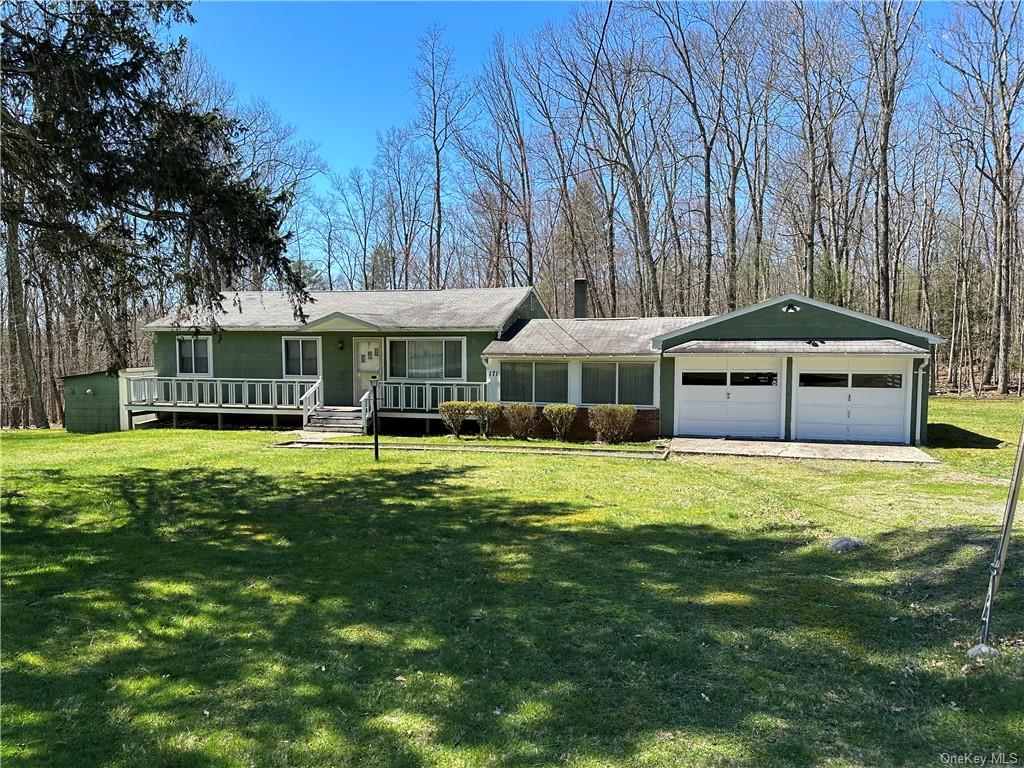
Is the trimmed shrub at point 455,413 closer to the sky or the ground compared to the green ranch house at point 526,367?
closer to the ground

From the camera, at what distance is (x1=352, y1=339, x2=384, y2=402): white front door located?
18375mm

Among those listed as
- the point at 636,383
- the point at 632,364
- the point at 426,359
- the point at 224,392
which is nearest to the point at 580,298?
the point at 632,364

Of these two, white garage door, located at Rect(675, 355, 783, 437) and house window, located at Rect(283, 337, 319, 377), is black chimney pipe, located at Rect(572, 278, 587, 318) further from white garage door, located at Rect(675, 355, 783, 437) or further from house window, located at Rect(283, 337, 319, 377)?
house window, located at Rect(283, 337, 319, 377)

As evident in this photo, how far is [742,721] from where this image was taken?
3.19 meters

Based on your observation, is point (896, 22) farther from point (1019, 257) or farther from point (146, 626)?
point (146, 626)

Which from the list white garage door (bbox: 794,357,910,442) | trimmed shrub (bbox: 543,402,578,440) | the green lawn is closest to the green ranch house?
white garage door (bbox: 794,357,910,442)

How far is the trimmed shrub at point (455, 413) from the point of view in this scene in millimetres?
16188

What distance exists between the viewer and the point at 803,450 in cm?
1345

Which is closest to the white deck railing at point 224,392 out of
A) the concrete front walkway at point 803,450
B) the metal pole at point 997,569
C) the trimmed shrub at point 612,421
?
the trimmed shrub at point 612,421

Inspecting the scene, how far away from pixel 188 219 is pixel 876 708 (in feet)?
28.0

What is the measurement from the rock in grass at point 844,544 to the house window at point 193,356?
18.0m

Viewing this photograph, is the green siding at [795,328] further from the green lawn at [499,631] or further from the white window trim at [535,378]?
the green lawn at [499,631]

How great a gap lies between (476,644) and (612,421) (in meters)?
11.4

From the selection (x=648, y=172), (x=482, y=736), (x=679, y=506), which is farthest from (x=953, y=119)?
(x=482, y=736)
